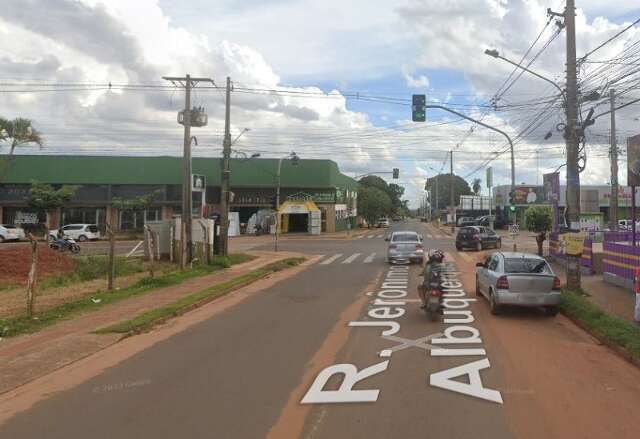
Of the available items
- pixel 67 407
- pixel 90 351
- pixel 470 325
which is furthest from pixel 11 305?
pixel 470 325

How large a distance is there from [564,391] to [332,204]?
2273 inches

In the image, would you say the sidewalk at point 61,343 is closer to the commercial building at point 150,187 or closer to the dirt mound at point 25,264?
the dirt mound at point 25,264

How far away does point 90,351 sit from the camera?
386 inches

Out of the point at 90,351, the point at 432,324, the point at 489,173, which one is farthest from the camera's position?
the point at 489,173

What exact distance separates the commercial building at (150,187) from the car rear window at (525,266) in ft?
140

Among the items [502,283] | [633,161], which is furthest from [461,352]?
[633,161]

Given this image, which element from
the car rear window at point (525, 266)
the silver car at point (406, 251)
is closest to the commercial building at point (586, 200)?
the silver car at point (406, 251)

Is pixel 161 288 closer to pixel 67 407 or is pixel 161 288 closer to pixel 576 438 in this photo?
pixel 67 407

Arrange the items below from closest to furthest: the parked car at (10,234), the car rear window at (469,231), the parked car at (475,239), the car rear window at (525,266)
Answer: the car rear window at (525,266)
the parked car at (475,239)
the car rear window at (469,231)
the parked car at (10,234)

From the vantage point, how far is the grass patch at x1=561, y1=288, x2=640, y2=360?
934 centimetres

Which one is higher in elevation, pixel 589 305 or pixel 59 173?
pixel 59 173

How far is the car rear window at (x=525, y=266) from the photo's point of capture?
1323 cm

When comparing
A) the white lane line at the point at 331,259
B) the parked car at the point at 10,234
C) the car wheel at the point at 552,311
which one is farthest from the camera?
the parked car at the point at 10,234

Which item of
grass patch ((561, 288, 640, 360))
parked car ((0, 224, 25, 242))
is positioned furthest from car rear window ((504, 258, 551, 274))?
parked car ((0, 224, 25, 242))
